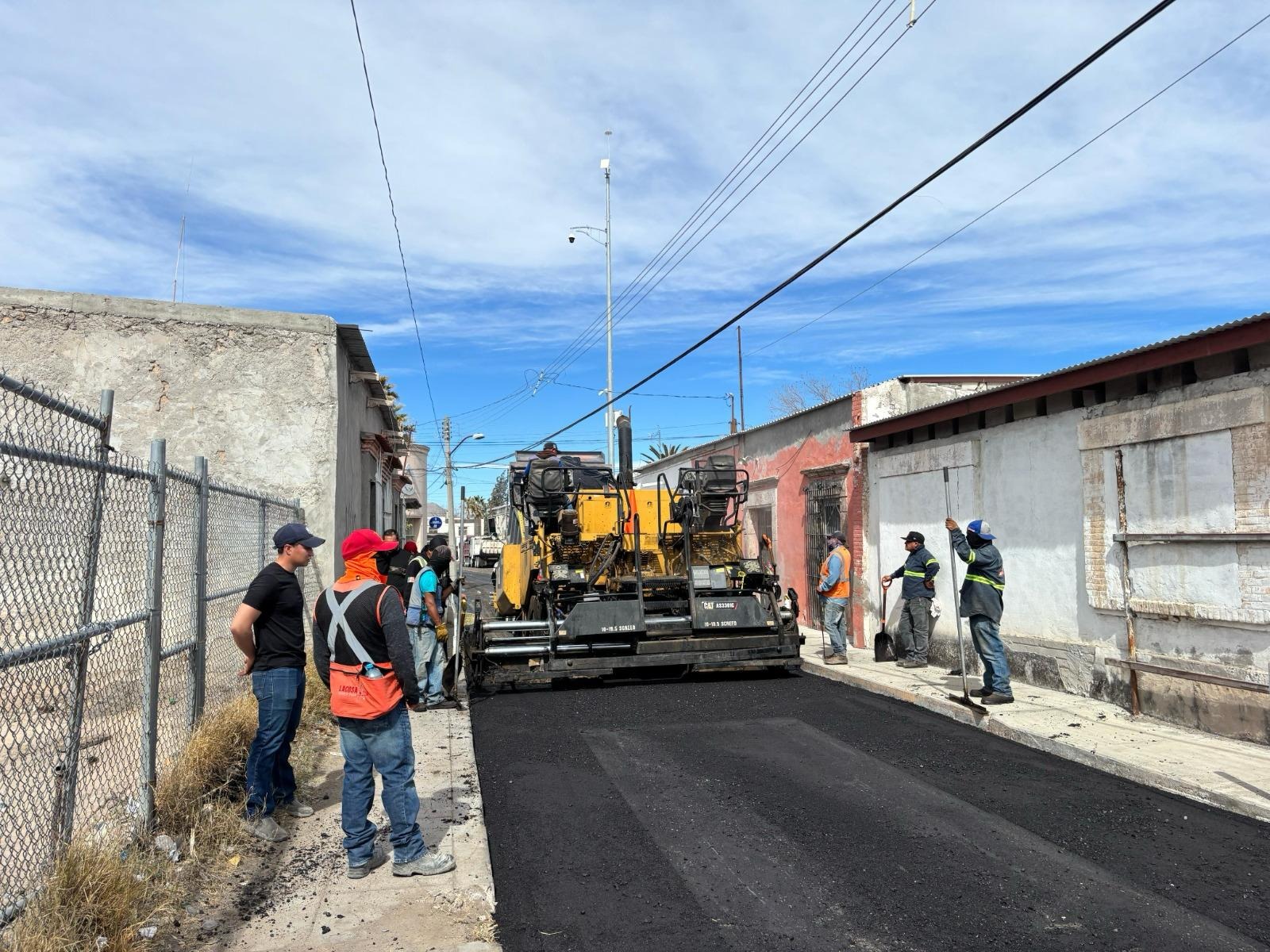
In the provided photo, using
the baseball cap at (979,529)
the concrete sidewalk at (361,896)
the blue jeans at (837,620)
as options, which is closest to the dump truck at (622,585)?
the blue jeans at (837,620)

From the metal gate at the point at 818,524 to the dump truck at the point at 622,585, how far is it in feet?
9.74

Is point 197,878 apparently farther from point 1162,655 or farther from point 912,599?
point 912,599

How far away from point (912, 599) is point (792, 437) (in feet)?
18.5

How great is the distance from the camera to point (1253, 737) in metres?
7.27

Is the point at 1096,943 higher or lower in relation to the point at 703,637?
lower

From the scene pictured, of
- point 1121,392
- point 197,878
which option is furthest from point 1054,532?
point 197,878

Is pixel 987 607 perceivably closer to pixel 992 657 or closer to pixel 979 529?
pixel 992 657

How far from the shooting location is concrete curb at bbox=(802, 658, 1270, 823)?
5.84 metres

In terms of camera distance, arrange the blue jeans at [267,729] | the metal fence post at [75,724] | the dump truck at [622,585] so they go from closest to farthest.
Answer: the metal fence post at [75,724]
the blue jeans at [267,729]
the dump truck at [622,585]

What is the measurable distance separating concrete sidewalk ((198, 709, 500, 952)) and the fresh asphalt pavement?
0.16 meters

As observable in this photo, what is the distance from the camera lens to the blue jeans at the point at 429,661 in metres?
9.17

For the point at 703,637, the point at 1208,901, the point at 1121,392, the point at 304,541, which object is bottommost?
the point at 1208,901

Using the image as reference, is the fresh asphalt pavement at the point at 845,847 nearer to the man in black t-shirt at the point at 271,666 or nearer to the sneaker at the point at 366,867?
the sneaker at the point at 366,867

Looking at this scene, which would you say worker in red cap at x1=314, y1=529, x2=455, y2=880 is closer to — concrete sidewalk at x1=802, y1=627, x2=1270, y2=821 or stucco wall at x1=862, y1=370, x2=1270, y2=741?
concrete sidewalk at x1=802, y1=627, x2=1270, y2=821
